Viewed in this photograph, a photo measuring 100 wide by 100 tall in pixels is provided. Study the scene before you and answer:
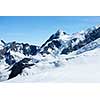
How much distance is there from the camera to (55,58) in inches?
193

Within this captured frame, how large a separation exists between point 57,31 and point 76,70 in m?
0.48

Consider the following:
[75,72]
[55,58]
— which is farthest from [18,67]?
[75,72]

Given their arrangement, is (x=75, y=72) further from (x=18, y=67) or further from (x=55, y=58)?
(x=18, y=67)

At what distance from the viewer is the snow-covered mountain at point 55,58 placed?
4.85 meters

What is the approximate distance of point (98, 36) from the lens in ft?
16.0

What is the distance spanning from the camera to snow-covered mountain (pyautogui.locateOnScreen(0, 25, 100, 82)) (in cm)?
485

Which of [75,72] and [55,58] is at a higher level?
[55,58]
